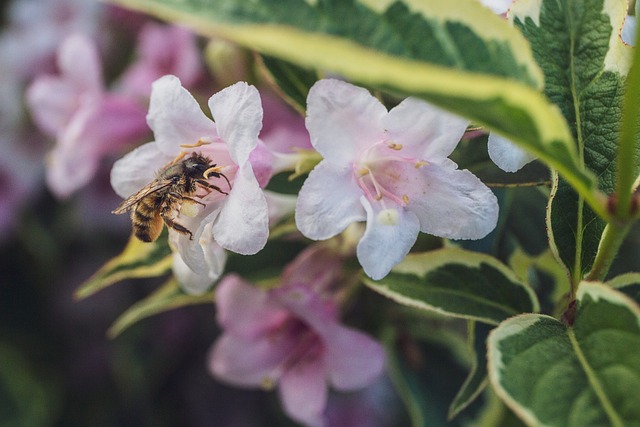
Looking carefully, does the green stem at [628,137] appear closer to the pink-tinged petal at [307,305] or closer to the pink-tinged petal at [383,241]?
the pink-tinged petal at [383,241]

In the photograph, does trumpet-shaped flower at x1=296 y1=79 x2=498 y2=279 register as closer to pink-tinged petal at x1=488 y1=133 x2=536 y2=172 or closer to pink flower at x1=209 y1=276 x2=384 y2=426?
pink-tinged petal at x1=488 y1=133 x2=536 y2=172

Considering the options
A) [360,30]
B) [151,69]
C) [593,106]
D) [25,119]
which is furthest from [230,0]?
[25,119]

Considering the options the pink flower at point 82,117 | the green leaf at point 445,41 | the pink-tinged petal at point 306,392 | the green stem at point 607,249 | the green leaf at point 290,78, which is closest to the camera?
the green leaf at point 445,41

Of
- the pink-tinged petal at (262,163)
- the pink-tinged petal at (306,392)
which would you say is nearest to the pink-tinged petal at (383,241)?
the pink-tinged petal at (262,163)

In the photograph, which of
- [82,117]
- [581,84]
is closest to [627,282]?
[581,84]

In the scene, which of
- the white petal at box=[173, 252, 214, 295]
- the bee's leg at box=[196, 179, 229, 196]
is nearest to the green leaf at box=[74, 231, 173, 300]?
the white petal at box=[173, 252, 214, 295]

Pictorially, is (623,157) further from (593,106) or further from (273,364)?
(273,364)

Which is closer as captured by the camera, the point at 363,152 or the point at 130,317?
the point at 363,152
